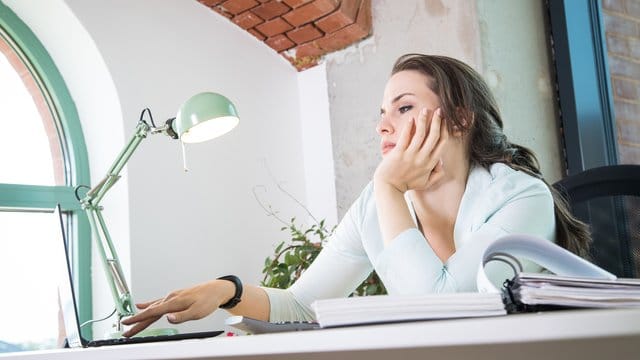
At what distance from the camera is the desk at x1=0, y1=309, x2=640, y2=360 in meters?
0.41

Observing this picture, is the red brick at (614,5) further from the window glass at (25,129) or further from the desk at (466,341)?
the desk at (466,341)

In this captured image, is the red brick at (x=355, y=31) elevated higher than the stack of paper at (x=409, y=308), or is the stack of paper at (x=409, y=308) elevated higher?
the red brick at (x=355, y=31)

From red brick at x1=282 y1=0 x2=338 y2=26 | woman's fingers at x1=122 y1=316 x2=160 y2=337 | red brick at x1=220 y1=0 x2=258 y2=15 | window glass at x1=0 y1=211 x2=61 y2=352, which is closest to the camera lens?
woman's fingers at x1=122 y1=316 x2=160 y2=337

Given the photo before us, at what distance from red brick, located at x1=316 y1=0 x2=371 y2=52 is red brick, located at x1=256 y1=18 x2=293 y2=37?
0.18 meters

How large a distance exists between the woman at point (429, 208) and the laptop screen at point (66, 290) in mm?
130

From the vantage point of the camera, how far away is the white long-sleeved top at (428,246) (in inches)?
45.5

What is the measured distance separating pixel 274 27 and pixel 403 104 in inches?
67.0

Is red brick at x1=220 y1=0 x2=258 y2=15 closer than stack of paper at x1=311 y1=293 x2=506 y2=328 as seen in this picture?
No

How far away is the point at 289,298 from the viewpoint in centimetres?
160

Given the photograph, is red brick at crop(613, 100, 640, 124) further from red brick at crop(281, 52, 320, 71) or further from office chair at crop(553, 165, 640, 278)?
office chair at crop(553, 165, 640, 278)

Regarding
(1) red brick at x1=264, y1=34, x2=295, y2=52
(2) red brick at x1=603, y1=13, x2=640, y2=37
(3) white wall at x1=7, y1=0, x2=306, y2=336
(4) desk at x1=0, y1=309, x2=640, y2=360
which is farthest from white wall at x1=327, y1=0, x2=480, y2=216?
(4) desk at x1=0, y1=309, x2=640, y2=360

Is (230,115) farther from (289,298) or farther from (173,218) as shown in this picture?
(173,218)

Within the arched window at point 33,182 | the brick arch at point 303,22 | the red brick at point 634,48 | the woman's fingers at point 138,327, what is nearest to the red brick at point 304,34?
the brick arch at point 303,22

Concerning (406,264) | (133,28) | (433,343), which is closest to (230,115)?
(406,264)
